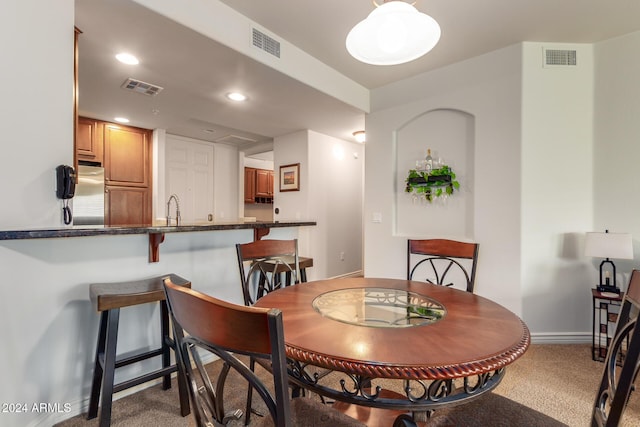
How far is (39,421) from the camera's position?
158 cm

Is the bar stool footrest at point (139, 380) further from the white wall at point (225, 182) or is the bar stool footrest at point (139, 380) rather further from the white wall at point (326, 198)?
the white wall at point (225, 182)

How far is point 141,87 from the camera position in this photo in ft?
9.98

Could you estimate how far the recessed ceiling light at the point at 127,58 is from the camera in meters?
2.42

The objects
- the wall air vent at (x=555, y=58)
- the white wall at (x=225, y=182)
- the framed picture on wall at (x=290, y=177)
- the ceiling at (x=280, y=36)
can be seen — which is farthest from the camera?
the white wall at (x=225, y=182)

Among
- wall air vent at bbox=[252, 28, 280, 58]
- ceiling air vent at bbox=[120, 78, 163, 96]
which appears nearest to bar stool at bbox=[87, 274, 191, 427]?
wall air vent at bbox=[252, 28, 280, 58]

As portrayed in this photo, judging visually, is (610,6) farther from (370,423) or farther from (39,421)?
(39,421)

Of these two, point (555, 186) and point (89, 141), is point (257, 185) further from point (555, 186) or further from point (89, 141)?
point (555, 186)

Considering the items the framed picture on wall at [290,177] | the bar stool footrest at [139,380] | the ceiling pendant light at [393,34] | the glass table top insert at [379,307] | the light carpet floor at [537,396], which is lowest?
the light carpet floor at [537,396]

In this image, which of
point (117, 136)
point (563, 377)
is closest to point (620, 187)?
point (563, 377)

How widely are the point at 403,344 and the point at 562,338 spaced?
2.75 m

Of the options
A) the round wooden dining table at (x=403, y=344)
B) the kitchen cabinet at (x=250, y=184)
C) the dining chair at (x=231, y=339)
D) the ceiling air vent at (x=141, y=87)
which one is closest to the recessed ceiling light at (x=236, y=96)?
the ceiling air vent at (x=141, y=87)

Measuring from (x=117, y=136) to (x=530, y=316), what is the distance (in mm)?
5368

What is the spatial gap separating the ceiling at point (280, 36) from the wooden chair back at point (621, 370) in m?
2.15

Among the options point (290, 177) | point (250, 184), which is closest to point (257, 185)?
point (250, 184)
